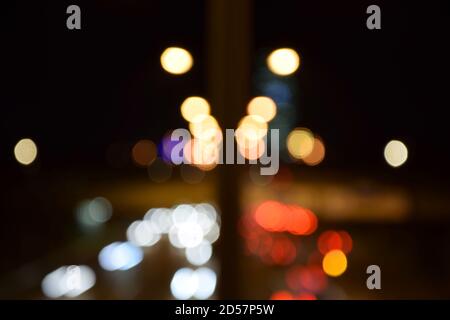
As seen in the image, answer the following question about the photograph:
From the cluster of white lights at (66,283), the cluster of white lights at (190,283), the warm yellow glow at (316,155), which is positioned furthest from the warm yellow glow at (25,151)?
the warm yellow glow at (316,155)

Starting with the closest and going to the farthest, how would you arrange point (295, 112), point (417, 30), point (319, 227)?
point (417, 30) → point (295, 112) → point (319, 227)

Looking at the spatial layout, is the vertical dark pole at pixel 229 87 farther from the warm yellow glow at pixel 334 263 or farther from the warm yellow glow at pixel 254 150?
the warm yellow glow at pixel 334 263

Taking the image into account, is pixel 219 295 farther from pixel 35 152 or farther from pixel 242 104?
pixel 35 152

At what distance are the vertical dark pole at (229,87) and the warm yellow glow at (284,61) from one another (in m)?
0.61

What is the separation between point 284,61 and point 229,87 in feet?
2.45

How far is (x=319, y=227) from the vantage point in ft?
26.7

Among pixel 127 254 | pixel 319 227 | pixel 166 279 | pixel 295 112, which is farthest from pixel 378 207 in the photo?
pixel 127 254

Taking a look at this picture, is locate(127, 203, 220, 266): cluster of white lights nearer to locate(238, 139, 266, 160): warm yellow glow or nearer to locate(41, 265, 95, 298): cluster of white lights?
locate(41, 265, 95, 298): cluster of white lights

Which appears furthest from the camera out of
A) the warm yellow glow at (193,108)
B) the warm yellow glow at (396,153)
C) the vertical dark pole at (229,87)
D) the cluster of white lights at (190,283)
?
the cluster of white lights at (190,283)

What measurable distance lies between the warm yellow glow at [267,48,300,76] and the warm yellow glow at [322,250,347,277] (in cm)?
252

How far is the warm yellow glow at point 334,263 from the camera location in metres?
5.54

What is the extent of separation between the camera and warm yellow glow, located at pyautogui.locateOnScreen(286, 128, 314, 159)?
3.61m

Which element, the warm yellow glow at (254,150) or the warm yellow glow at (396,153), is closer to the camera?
the warm yellow glow at (254,150)
